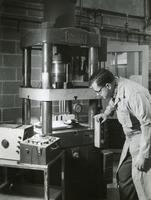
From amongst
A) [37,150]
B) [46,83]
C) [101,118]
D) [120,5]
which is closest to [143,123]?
[101,118]

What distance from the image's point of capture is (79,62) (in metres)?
→ 3.11

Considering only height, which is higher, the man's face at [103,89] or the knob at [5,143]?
the man's face at [103,89]

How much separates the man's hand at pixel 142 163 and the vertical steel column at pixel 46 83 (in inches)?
29.5

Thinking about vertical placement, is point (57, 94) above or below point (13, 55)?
below

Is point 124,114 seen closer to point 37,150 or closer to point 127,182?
point 127,182

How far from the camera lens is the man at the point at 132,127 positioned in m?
2.07

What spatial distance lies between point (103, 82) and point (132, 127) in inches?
15.5

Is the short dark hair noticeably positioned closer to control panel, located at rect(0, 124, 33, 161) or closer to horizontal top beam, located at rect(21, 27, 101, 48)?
horizontal top beam, located at rect(21, 27, 101, 48)

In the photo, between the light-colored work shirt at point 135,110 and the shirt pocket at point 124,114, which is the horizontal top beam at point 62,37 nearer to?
the light-colored work shirt at point 135,110

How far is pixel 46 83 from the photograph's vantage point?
2465mm

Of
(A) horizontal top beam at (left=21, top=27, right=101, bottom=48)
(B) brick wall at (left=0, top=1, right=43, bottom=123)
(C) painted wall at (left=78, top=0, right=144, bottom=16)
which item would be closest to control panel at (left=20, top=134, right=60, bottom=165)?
(A) horizontal top beam at (left=21, top=27, right=101, bottom=48)

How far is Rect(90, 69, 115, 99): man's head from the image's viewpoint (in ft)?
7.33

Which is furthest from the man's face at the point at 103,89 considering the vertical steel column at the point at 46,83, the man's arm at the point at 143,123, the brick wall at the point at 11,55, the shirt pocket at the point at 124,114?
the brick wall at the point at 11,55

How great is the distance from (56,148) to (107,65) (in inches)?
89.7
